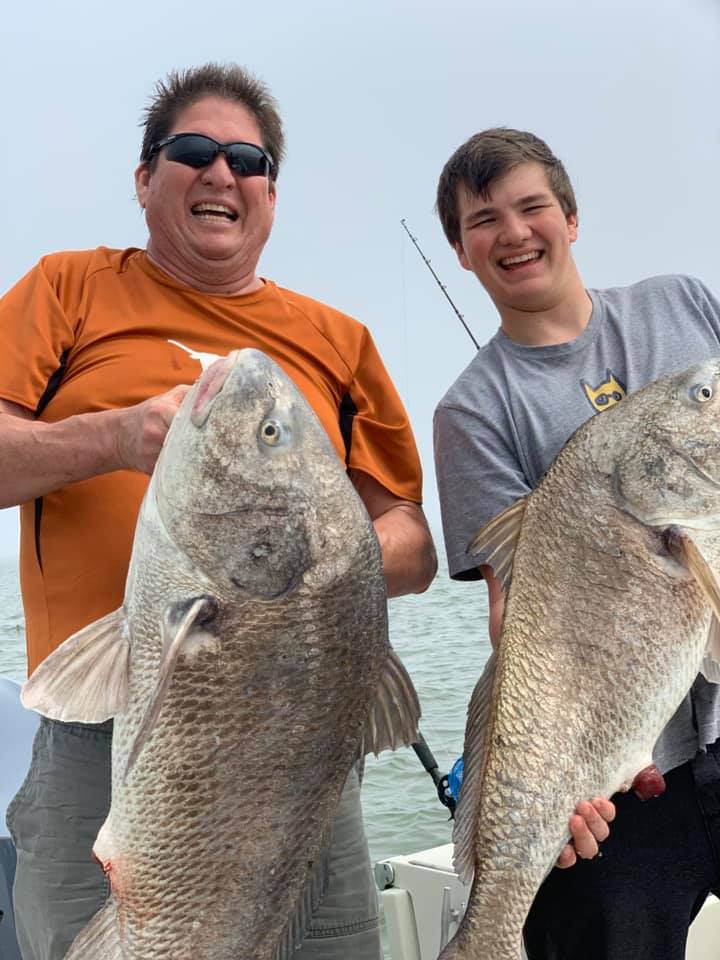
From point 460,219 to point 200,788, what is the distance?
1.96 m

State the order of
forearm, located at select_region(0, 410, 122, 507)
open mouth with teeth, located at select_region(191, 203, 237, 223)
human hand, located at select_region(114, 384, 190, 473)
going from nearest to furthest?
human hand, located at select_region(114, 384, 190, 473)
forearm, located at select_region(0, 410, 122, 507)
open mouth with teeth, located at select_region(191, 203, 237, 223)

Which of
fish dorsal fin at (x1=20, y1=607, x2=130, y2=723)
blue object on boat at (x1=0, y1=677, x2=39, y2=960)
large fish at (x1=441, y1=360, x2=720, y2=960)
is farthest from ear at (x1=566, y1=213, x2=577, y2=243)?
blue object on boat at (x1=0, y1=677, x2=39, y2=960)

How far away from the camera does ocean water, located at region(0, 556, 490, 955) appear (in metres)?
9.28

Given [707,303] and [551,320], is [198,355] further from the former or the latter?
[707,303]

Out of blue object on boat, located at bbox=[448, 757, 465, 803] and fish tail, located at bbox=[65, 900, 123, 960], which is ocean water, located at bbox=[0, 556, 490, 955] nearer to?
blue object on boat, located at bbox=[448, 757, 465, 803]

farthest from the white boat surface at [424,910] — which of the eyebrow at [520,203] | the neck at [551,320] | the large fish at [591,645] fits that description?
the eyebrow at [520,203]

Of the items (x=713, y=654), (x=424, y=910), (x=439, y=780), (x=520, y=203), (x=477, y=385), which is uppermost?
(x=520, y=203)

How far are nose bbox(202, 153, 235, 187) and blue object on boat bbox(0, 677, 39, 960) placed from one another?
2291 mm

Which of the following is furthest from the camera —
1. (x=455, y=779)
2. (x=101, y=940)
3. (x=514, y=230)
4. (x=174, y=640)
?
(x=455, y=779)

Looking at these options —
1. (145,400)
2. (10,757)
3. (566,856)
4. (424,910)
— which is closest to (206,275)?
(145,400)

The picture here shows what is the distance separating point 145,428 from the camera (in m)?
1.94

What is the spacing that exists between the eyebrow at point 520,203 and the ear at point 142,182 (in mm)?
967

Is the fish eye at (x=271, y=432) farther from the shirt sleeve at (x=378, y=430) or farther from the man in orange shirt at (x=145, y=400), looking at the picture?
the shirt sleeve at (x=378, y=430)

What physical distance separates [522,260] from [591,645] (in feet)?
4.08
